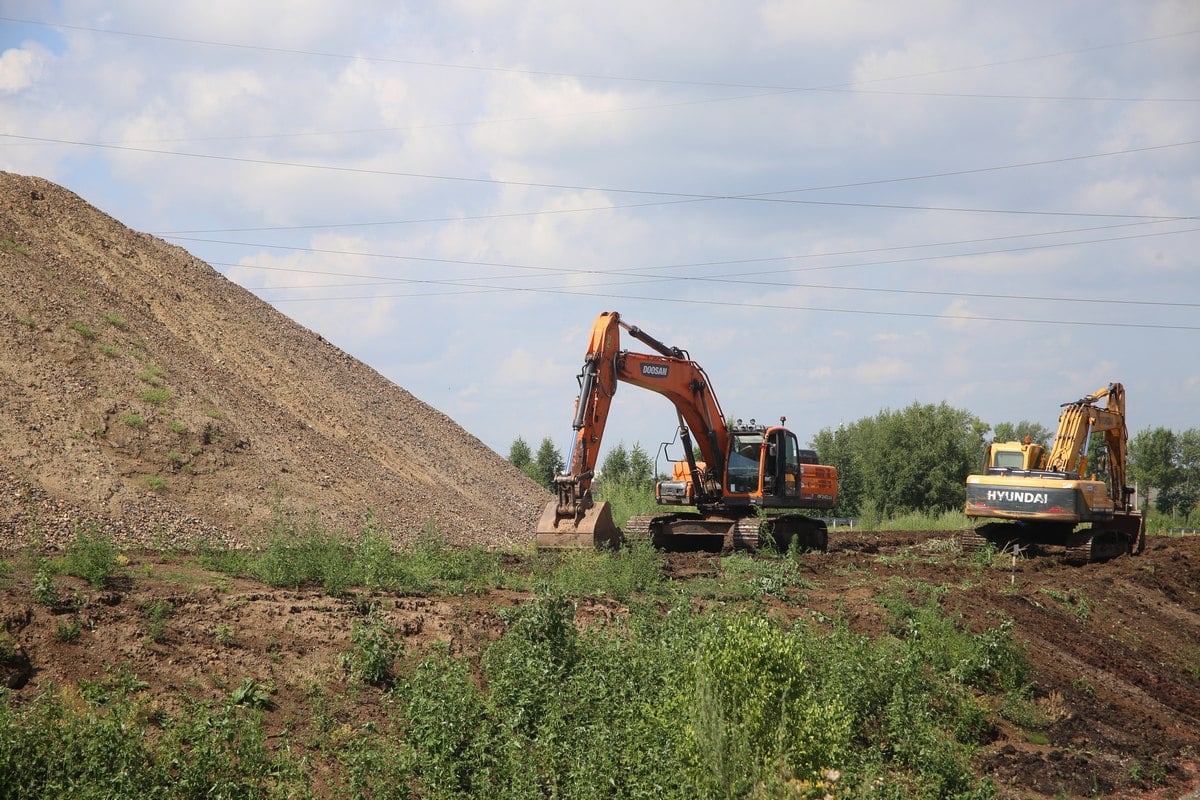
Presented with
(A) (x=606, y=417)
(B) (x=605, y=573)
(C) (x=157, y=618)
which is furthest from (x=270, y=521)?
(C) (x=157, y=618)

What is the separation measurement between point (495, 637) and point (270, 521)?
10160mm

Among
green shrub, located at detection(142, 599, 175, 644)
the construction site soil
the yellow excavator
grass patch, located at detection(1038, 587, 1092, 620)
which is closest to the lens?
green shrub, located at detection(142, 599, 175, 644)

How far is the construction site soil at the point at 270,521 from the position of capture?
35.3 ft

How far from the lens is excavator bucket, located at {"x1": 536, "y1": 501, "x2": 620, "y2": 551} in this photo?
16.5m

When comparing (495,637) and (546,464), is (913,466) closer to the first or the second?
(546,464)

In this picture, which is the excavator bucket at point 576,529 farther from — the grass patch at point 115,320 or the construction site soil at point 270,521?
the grass patch at point 115,320

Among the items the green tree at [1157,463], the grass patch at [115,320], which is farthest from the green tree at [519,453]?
the green tree at [1157,463]

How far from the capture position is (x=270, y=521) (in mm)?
20984

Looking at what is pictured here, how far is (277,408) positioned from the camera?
28750mm

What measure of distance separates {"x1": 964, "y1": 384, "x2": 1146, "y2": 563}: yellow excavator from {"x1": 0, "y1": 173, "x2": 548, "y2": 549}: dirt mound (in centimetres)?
1193

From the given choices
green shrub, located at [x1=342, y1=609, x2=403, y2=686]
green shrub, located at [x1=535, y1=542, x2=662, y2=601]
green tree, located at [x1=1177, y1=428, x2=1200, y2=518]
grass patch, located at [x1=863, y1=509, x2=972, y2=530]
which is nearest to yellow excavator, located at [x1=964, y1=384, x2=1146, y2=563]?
green shrub, located at [x1=535, y1=542, x2=662, y2=601]

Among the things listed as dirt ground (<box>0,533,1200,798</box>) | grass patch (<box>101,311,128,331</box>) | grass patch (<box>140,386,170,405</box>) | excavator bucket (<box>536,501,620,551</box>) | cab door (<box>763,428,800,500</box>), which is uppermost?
grass patch (<box>101,311,128,331</box>)

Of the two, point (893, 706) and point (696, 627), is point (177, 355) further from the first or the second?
point (893, 706)

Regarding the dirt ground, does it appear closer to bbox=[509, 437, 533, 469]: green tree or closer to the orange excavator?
the orange excavator
